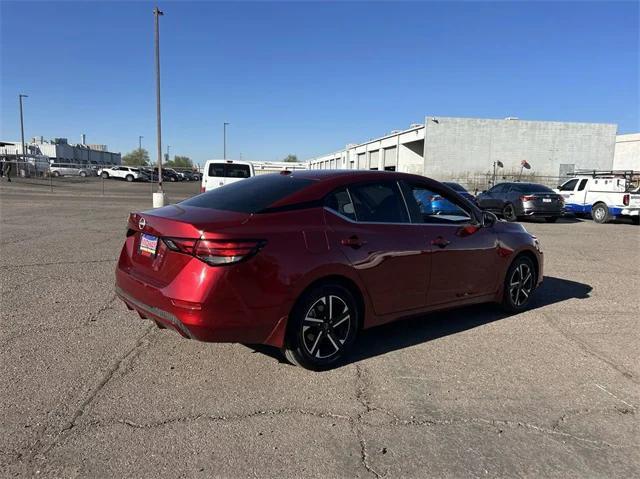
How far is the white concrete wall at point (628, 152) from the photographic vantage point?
1948 inches

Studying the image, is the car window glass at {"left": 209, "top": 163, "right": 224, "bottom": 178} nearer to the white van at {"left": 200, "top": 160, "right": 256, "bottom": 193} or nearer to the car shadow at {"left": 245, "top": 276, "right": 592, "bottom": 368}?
the white van at {"left": 200, "top": 160, "right": 256, "bottom": 193}

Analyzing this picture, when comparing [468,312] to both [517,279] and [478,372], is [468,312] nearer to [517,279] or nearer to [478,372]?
[517,279]

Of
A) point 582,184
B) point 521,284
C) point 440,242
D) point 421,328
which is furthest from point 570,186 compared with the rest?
point 440,242

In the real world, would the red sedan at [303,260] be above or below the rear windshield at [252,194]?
below

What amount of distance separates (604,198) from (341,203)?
18.2 m

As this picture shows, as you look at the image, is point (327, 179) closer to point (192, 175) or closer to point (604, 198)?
point (604, 198)

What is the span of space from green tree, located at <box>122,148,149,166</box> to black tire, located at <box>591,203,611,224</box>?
115049 mm

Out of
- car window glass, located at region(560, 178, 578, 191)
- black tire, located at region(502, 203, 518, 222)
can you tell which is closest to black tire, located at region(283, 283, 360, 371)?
black tire, located at region(502, 203, 518, 222)

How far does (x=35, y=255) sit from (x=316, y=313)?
668 centimetres

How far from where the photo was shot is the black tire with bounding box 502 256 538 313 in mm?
5812

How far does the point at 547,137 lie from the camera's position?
4138 cm

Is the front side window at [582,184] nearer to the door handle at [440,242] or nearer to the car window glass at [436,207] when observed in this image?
the car window glass at [436,207]

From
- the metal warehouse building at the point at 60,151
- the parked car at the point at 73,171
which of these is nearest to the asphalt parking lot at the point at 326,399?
the parked car at the point at 73,171

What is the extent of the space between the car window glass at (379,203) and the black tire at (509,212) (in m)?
15.7
